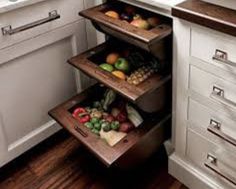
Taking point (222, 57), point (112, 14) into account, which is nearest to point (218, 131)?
point (222, 57)

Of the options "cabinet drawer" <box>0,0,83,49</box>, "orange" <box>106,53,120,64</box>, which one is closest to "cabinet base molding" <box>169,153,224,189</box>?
"orange" <box>106,53,120,64</box>

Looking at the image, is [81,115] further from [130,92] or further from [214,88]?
[214,88]

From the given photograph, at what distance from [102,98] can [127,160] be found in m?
0.38

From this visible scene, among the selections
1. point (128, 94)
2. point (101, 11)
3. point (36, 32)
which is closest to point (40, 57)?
point (36, 32)

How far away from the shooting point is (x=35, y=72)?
60.4 inches

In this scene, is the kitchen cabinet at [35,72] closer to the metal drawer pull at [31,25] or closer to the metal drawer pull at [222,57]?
the metal drawer pull at [31,25]

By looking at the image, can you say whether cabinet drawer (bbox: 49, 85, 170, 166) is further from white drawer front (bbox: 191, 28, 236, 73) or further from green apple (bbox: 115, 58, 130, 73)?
white drawer front (bbox: 191, 28, 236, 73)

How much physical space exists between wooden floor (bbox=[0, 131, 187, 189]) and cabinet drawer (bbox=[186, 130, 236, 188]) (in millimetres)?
203

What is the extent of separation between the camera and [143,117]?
149 cm

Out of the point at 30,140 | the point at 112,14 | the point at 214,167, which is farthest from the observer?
the point at 30,140

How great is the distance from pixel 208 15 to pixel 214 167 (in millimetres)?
586

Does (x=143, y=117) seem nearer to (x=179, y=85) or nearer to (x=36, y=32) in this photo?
(x=179, y=85)

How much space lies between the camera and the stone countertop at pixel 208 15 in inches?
40.6

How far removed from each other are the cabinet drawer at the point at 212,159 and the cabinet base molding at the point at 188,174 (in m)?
0.04
